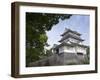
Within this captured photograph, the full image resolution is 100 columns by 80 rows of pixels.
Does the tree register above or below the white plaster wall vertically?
above

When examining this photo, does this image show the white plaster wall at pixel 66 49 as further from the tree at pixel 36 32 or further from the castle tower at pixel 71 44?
the tree at pixel 36 32

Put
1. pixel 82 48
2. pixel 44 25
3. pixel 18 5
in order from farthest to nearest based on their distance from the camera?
A: pixel 82 48 → pixel 44 25 → pixel 18 5

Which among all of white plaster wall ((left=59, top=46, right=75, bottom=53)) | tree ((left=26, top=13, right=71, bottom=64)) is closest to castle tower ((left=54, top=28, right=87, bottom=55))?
white plaster wall ((left=59, top=46, right=75, bottom=53))

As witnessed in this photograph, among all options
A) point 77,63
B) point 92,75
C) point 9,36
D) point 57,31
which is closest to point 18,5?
point 9,36

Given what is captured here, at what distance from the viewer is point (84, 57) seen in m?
2.19

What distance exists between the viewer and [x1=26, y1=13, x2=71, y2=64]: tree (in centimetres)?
197

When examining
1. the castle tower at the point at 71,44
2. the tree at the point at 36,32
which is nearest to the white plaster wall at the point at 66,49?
the castle tower at the point at 71,44

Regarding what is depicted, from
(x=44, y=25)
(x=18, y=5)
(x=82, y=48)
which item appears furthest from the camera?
(x=82, y=48)

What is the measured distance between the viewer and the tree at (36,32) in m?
1.97

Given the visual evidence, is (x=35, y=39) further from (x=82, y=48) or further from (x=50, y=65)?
(x=82, y=48)

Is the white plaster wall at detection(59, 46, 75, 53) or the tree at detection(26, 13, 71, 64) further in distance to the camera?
the white plaster wall at detection(59, 46, 75, 53)

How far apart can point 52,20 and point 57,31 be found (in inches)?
4.0

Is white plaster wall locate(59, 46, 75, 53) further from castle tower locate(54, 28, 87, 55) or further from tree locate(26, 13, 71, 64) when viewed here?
tree locate(26, 13, 71, 64)

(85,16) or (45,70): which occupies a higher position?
(85,16)
